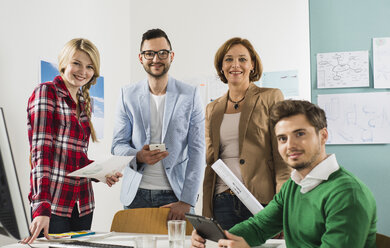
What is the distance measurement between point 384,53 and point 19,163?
9.58 ft

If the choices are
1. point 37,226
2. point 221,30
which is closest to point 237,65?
point 37,226

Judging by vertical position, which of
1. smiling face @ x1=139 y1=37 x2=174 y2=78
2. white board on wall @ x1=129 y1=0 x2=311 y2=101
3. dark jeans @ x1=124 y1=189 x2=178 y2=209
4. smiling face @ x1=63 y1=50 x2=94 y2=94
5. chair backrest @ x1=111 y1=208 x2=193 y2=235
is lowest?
chair backrest @ x1=111 y1=208 x2=193 y2=235

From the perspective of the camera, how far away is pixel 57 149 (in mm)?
1896

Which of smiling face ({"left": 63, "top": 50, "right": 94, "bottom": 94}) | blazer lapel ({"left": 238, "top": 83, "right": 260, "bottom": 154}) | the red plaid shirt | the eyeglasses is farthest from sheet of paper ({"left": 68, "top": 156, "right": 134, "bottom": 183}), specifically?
the eyeglasses

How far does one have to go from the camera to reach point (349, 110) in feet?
11.0

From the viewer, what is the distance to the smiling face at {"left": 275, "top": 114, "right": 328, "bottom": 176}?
4.94 ft

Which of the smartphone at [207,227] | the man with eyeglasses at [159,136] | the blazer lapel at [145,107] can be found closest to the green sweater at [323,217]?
the smartphone at [207,227]

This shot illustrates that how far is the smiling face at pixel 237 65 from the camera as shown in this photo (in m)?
2.33

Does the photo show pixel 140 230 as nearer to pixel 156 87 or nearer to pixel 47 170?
pixel 47 170

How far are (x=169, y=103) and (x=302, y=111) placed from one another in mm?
1076

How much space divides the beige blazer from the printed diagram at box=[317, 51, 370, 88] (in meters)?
1.39

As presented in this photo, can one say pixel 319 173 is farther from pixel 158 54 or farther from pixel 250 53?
pixel 158 54

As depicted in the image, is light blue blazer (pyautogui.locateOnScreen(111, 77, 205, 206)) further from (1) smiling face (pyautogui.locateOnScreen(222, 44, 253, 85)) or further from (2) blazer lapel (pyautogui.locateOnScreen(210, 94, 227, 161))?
(1) smiling face (pyautogui.locateOnScreen(222, 44, 253, 85))

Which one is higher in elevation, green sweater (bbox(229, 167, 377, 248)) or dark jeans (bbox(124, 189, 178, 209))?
green sweater (bbox(229, 167, 377, 248))
